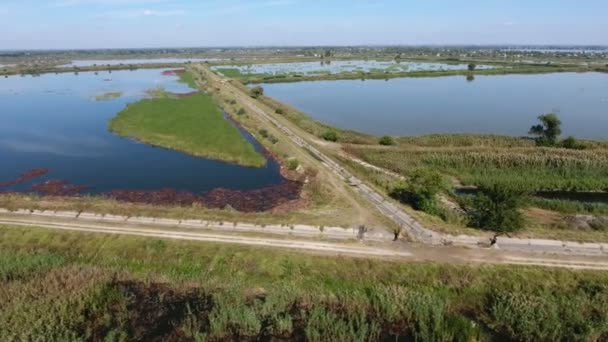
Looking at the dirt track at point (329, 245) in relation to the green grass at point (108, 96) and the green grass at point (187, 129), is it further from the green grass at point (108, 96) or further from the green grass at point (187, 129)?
the green grass at point (108, 96)

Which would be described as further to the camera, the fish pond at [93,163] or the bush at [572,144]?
the bush at [572,144]

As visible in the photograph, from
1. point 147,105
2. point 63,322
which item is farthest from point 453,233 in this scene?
point 147,105

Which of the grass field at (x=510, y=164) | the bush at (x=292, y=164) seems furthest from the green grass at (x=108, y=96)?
the grass field at (x=510, y=164)

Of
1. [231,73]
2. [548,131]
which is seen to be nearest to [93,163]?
[548,131]

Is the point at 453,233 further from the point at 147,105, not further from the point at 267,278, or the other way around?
the point at 147,105

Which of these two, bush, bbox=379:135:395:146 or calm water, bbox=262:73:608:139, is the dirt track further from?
calm water, bbox=262:73:608:139

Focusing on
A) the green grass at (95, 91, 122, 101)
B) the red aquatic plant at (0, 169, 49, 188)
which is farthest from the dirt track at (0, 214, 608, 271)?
the green grass at (95, 91, 122, 101)

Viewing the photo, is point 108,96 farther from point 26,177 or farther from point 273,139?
point 273,139
